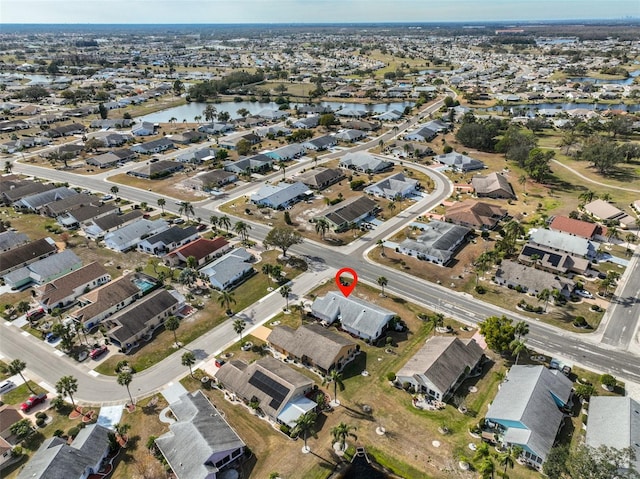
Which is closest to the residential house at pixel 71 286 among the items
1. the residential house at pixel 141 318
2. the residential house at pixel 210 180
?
the residential house at pixel 141 318

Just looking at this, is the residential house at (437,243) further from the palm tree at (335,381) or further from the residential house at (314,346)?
the palm tree at (335,381)

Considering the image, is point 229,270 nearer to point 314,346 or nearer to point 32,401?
point 314,346

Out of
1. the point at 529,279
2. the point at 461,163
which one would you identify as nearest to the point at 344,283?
the point at 529,279

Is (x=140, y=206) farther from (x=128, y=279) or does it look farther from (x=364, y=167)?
(x=364, y=167)

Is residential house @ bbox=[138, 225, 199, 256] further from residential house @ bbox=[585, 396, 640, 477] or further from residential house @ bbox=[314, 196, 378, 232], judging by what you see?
residential house @ bbox=[585, 396, 640, 477]

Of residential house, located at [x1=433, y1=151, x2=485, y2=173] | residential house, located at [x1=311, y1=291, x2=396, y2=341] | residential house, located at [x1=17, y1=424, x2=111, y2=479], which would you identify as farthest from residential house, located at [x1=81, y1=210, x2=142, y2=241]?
residential house, located at [x1=433, y1=151, x2=485, y2=173]

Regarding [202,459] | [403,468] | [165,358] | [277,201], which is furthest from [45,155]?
[403,468]
